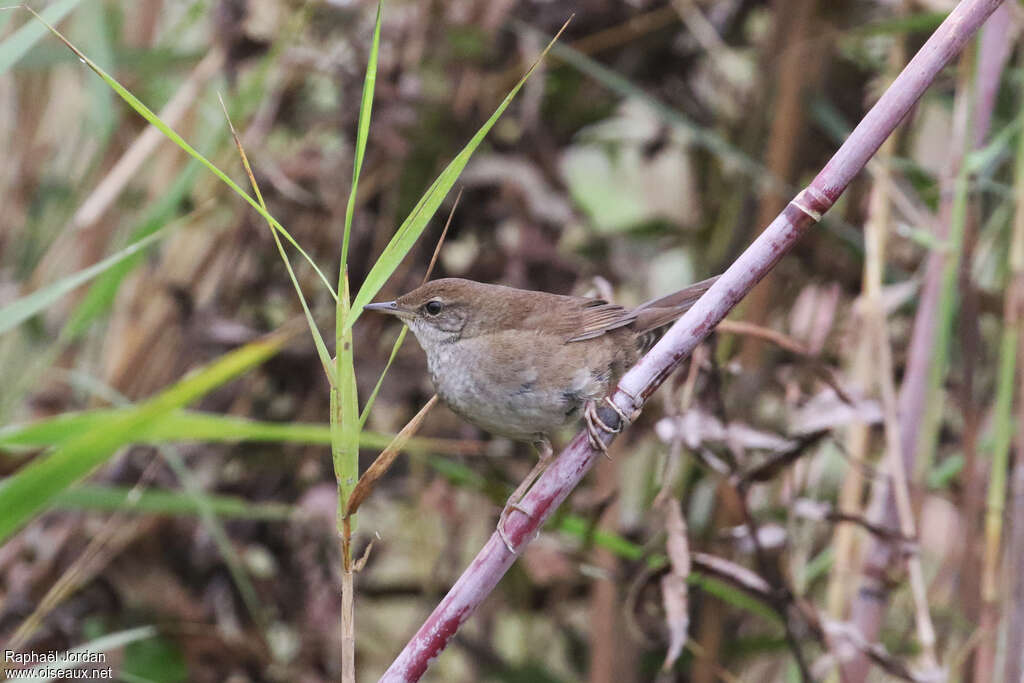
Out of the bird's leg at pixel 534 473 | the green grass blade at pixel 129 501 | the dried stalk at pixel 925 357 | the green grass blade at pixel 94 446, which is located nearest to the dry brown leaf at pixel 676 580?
the bird's leg at pixel 534 473

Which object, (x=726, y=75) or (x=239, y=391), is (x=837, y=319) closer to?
(x=726, y=75)

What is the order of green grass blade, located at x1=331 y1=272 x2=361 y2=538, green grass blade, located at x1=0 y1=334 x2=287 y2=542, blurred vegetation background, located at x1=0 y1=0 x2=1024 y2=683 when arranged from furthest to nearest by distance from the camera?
blurred vegetation background, located at x1=0 y1=0 x2=1024 y2=683 → green grass blade, located at x1=331 y1=272 x2=361 y2=538 → green grass blade, located at x1=0 y1=334 x2=287 y2=542

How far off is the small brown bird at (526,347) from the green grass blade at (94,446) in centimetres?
68

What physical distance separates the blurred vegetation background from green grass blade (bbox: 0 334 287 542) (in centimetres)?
123

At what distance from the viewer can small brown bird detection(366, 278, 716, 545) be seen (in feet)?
5.85

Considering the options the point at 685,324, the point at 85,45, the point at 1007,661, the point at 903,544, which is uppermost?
the point at 85,45

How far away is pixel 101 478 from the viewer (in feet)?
8.55

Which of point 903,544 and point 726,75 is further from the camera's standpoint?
point 726,75

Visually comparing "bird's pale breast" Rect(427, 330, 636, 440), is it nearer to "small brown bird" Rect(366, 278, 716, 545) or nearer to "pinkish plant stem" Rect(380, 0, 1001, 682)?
"small brown bird" Rect(366, 278, 716, 545)

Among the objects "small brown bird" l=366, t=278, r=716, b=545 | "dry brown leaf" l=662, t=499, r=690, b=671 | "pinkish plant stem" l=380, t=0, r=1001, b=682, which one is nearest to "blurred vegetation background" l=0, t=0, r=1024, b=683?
"small brown bird" l=366, t=278, r=716, b=545

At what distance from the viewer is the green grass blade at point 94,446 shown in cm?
94

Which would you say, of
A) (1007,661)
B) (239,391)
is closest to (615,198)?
(239,391)

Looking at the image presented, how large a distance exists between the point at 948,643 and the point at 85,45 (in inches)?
103

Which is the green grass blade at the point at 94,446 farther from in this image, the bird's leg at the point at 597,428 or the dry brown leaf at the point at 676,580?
the dry brown leaf at the point at 676,580
